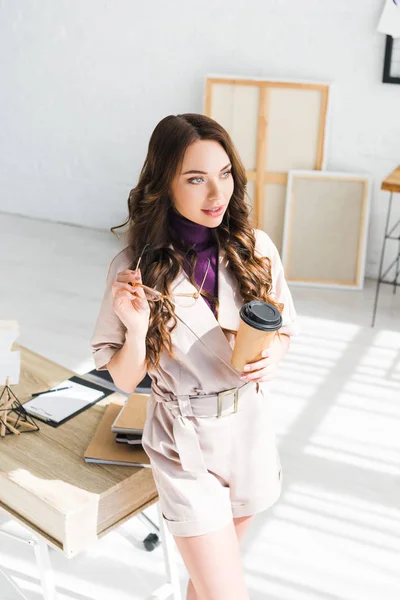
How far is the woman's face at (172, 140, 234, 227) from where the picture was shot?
69.5 inches

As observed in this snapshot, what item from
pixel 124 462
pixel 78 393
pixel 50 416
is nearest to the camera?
pixel 124 462

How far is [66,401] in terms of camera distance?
2.43m

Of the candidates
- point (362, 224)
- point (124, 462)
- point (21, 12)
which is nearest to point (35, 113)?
point (21, 12)

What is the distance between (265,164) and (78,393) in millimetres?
3193

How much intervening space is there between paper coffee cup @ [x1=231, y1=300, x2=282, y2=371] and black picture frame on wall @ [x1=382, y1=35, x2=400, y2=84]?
361 cm

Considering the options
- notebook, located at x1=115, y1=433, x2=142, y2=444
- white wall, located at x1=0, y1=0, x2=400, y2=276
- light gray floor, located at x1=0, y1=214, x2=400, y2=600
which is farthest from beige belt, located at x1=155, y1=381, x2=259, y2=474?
white wall, located at x1=0, y1=0, x2=400, y2=276

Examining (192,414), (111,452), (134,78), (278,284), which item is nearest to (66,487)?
(111,452)

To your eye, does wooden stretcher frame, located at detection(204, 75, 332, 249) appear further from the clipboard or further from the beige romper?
the beige romper

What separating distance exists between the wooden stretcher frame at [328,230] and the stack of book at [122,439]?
3163 mm

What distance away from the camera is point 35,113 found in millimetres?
6340

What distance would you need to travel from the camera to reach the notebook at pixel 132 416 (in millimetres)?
2146

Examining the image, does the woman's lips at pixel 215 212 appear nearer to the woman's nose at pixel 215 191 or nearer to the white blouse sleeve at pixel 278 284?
the woman's nose at pixel 215 191

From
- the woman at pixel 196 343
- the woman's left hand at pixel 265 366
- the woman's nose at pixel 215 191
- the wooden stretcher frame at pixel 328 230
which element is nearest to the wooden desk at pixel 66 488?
the woman at pixel 196 343

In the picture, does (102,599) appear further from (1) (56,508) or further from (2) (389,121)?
(2) (389,121)
